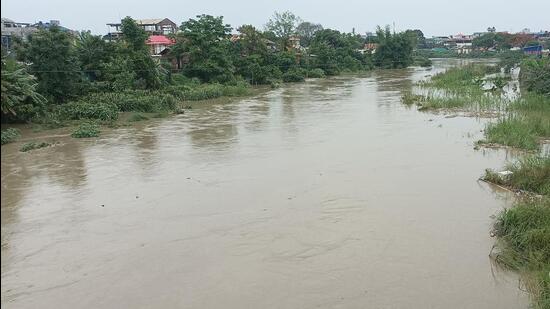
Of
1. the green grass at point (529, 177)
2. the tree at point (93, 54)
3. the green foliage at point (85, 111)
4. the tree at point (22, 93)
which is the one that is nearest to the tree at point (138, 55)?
the tree at point (93, 54)

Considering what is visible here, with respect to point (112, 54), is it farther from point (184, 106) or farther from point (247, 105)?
point (247, 105)

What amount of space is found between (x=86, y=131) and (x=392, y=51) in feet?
137

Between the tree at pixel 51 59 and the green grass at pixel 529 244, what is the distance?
15.9 metres

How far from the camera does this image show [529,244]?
5.93 meters

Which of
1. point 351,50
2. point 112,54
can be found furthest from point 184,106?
point 351,50

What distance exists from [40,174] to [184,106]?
11.0 metres

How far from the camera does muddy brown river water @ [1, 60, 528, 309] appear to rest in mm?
5602

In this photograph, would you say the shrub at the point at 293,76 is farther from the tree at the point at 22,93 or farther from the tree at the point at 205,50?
the tree at the point at 22,93

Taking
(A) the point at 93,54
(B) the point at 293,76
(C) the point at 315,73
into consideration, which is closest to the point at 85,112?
(A) the point at 93,54

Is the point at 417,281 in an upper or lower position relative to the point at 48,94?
lower

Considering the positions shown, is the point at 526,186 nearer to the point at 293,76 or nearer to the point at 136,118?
the point at 136,118

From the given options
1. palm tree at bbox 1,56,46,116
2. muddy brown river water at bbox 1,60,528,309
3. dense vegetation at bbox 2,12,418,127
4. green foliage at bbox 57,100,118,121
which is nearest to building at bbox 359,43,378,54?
dense vegetation at bbox 2,12,418,127

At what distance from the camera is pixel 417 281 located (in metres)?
5.73

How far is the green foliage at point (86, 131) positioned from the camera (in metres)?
15.1
